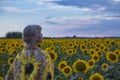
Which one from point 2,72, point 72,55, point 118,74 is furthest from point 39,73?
point 72,55

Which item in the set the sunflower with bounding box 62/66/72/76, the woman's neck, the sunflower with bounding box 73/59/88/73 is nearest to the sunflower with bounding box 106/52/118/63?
the sunflower with bounding box 62/66/72/76

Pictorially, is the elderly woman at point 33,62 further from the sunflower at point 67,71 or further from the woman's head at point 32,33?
the sunflower at point 67,71

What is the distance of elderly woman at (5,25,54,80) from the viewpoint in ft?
14.8

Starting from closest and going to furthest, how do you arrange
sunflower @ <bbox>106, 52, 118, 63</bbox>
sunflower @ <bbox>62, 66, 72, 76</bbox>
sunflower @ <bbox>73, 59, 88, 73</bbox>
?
1. sunflower @ <bbox>73, 59, 88, 73</bbox>
2. sunflower @ <bbox>62, 66, 72, 76</bbox>
3. sunflower @ <bbox>106, 52, 118, 63</bbox>

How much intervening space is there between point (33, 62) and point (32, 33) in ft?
0.99

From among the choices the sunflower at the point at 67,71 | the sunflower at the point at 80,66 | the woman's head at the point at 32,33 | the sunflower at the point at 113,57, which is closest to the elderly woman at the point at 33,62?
the woman's head at the point at 32,33

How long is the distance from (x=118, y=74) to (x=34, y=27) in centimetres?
594

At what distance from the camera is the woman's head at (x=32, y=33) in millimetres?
4516

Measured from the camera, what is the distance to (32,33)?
178 inches

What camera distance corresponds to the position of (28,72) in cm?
455

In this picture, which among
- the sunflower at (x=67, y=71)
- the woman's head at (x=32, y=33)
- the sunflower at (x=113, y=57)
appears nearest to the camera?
the woman's head at (x=32, y=33)

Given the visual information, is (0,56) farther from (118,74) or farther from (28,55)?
(28,55)

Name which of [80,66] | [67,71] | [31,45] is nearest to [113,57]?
[67,71]

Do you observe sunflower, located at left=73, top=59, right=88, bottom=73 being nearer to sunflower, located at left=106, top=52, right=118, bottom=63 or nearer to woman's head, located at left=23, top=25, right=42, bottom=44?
sunflower, located at left=106, top=52, right=118, bottom=63
